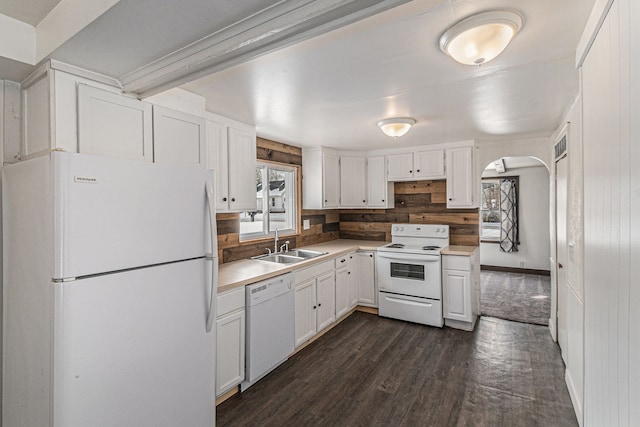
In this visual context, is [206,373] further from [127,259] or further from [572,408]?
[572,408]

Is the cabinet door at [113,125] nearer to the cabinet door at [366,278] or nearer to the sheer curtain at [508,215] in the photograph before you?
the cabinet door at [366,278]

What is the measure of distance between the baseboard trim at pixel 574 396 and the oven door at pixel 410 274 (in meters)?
1.36

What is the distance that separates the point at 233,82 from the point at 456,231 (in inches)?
137

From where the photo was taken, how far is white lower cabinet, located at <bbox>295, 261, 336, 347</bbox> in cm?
312

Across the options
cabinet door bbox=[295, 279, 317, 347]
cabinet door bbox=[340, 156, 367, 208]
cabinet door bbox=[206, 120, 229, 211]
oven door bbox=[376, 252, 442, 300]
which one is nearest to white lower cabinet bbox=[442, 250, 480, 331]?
oven door bbox=[376, 252, 442, 300]

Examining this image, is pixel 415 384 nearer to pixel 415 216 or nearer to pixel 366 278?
pixel 366 278

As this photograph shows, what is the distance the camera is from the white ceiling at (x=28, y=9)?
4.49 ft

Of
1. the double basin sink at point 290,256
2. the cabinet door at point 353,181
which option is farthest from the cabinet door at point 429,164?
the double basin sink at point 290,256

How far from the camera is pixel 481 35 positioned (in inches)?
55.6

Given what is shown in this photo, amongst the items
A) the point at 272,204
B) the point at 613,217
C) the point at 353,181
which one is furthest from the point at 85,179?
the point at 353,181

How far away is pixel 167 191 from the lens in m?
1.61

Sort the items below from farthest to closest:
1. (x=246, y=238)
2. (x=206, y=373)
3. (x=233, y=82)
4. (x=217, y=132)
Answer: (x=246, y=238) → (x=217, y=132) → (x=233, y=82) → (x=206, y=373)

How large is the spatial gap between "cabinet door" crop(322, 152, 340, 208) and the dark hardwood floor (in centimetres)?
174

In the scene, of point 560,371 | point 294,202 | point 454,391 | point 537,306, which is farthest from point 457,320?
point 294,202
